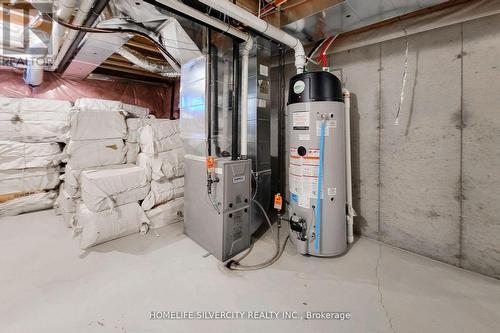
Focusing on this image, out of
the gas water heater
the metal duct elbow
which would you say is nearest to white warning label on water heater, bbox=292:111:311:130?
the gas water heater

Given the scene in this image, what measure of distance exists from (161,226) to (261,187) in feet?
4.60

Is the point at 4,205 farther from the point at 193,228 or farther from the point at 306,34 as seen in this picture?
the point at 306,34

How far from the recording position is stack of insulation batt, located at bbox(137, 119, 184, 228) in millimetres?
2742

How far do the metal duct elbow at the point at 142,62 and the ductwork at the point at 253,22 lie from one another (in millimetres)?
1758

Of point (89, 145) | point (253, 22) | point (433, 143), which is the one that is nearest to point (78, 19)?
point (89, 145)

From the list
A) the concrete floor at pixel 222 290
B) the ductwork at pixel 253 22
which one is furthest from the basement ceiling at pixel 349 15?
the concrete floor at pixel 222 290

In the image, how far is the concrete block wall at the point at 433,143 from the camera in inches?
72.2

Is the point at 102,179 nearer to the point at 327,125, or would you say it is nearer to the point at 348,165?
the point at 327,125

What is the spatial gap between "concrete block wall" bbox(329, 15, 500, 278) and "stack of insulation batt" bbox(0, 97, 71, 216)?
394 centimetres

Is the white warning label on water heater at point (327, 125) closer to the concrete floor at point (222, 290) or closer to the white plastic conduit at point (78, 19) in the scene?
the concrete floor at point (222, 290)

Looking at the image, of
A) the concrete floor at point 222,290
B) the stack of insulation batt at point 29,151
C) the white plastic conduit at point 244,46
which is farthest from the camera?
the stack of insulation batt at point 29,151

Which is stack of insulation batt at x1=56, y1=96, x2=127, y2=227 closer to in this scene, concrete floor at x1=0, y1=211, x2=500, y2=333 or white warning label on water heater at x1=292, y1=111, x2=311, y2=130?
concrete floor at x1=0, y1=211, x2=500, y2=333

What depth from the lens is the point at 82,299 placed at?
1563 millimetres


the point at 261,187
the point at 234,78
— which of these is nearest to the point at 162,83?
the point at 234,78
